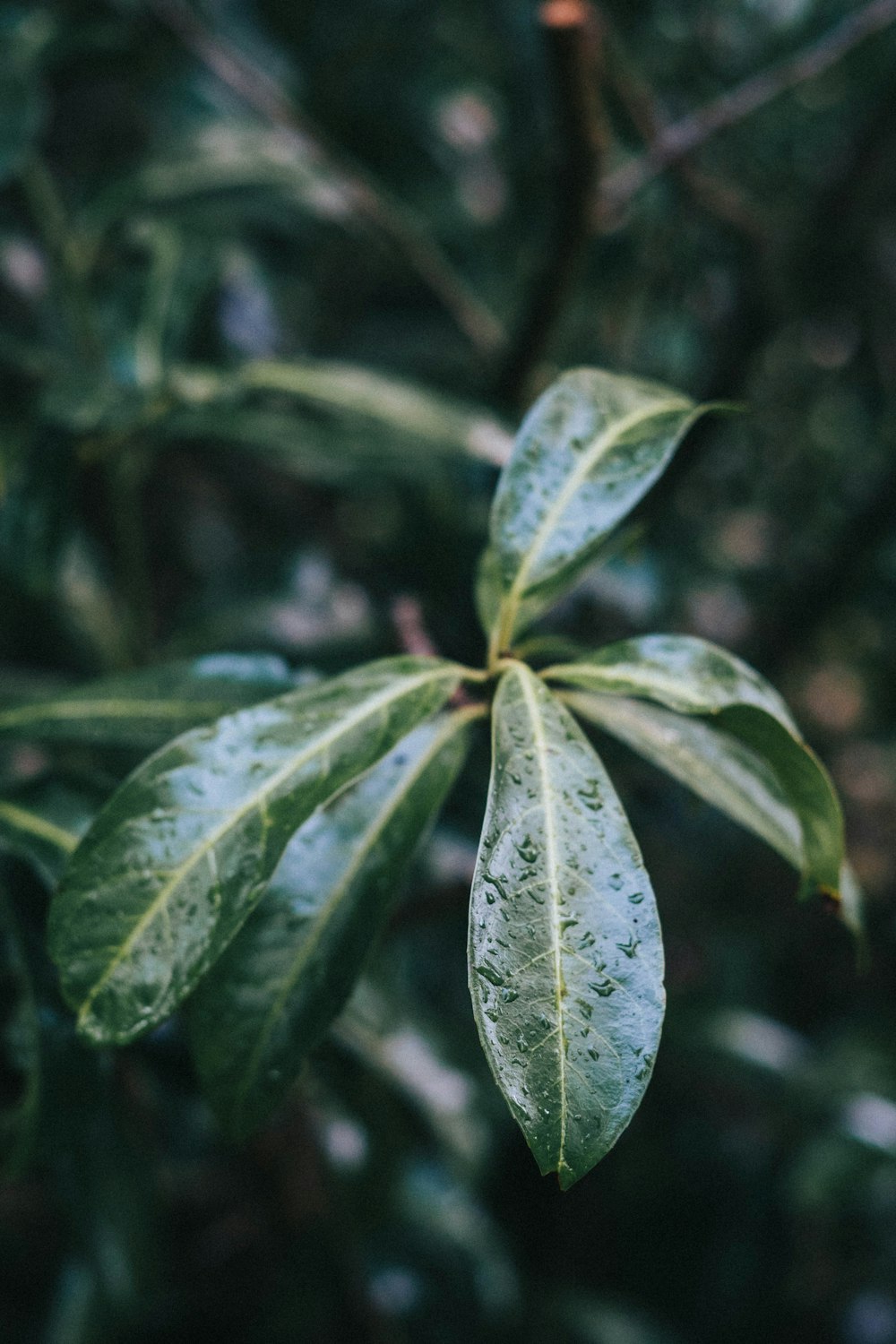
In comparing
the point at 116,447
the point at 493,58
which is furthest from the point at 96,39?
the point at 493,58

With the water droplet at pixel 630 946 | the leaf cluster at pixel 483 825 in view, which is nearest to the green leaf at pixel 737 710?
the leaf cluster at pixel 483 825

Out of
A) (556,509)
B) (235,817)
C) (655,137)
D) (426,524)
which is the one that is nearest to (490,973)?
(235,817)

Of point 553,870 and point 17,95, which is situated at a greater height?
point 17,95

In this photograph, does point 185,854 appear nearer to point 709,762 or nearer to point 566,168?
point 709,762

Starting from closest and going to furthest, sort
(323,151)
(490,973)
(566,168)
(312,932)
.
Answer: (490,973)
(312,932)
(566,168)
(323,151)

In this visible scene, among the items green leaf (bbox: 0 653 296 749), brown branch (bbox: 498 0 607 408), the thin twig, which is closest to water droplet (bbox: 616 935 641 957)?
green leaf (bbox: 0 653 296 749)

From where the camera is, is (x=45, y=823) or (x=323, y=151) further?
(x=323, y=151)
